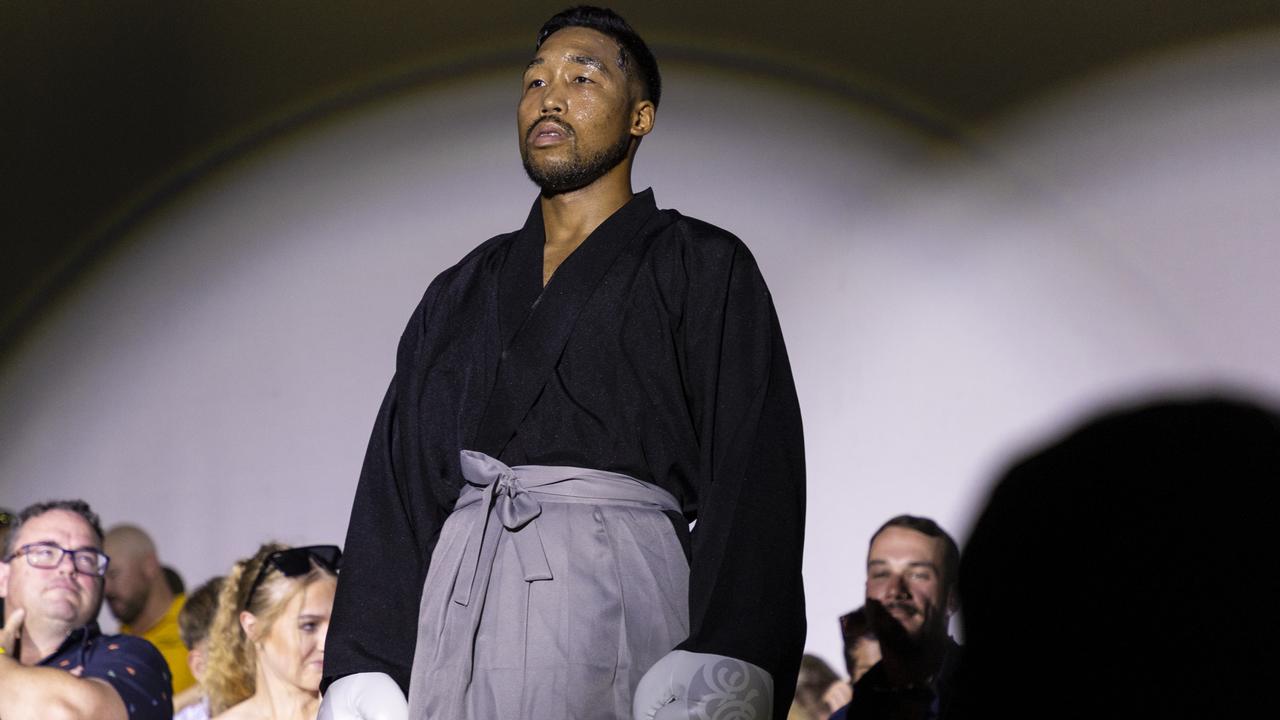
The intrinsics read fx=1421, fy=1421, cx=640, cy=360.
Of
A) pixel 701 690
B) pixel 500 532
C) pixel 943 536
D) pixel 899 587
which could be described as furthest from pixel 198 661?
pixel 701 690

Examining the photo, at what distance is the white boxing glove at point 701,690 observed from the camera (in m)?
1.66

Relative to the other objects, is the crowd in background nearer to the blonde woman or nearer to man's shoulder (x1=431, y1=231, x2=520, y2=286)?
the blonde woman

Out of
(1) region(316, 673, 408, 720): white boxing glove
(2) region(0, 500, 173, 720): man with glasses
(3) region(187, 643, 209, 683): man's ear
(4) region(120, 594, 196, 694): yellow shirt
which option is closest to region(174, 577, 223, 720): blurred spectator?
(3) region(187, 643, 209, 683): man's ear

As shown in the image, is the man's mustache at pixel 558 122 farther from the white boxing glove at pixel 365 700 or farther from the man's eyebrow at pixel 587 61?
the white boxing glove at pixel 365 700

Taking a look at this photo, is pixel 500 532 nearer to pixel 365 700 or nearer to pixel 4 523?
pixel 365 700

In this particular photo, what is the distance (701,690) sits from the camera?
5.47ft

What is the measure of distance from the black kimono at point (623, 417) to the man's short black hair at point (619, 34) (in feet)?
→ 0.65

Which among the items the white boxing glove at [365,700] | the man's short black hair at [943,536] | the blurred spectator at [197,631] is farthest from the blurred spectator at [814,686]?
the white boxing glove at [365,700]

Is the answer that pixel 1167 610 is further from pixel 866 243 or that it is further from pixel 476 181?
pixel 476 181

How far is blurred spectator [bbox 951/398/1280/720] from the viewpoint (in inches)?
105

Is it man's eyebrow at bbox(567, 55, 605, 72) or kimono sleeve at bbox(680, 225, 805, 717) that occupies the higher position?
man's eyebrow at bbox(567, 55, 605, 72)

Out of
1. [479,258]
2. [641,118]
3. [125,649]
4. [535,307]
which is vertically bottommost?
[125,649]

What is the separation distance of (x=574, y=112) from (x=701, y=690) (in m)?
0.86

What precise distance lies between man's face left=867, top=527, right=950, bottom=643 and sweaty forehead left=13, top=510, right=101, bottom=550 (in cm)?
187
